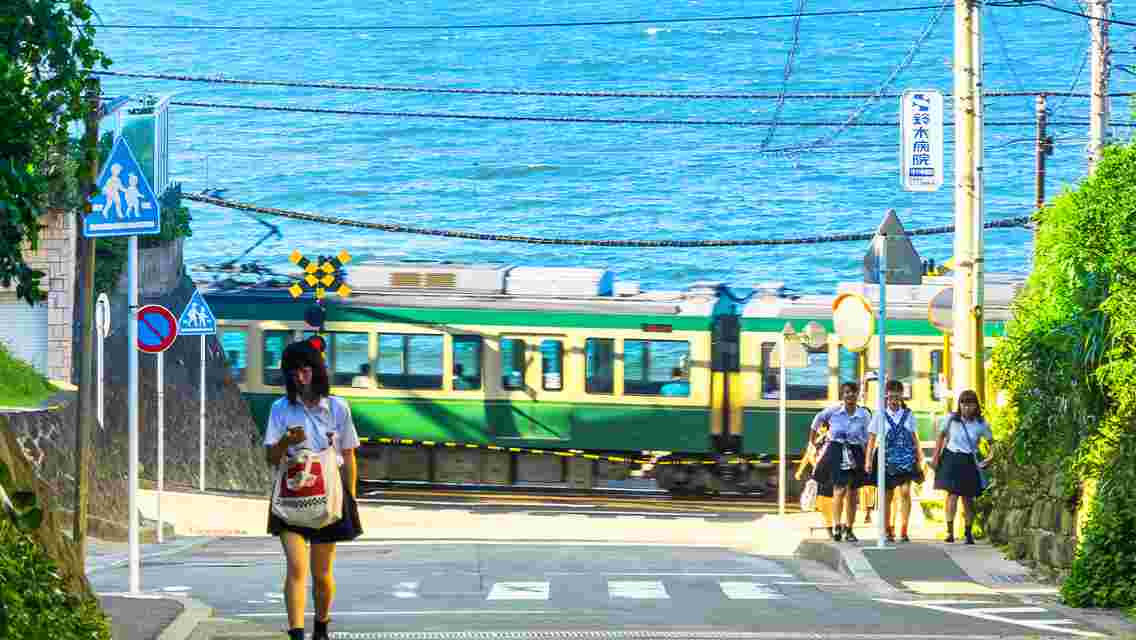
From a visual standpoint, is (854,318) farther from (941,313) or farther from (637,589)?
(637,589)

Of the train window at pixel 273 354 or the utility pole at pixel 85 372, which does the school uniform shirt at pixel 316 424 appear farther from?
the train window at pixel 273 354

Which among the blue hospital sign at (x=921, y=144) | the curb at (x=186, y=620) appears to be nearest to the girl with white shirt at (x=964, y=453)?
the blue hospital sign at (x=921, y=144)

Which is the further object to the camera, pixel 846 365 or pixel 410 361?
pixel 410 361

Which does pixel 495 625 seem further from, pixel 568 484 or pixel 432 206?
pixel 432 206

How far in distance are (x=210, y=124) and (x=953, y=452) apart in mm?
127315

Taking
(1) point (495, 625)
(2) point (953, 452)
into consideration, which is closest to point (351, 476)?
(1) point (495, 625)

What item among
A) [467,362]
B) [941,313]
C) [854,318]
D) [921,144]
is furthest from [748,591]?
[467,362]

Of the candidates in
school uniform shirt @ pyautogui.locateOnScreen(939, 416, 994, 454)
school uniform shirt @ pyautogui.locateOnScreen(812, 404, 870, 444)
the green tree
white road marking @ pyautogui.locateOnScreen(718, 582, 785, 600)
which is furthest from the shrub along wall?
the green tree

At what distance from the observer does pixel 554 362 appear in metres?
34.8

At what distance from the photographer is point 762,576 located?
18719 mm

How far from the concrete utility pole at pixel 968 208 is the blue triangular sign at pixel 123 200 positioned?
1048 centimetres

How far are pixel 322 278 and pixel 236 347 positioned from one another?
2629 mm

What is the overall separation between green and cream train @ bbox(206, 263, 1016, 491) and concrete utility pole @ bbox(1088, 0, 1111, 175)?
5.94m

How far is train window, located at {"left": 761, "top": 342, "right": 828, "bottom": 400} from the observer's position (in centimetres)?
3419
